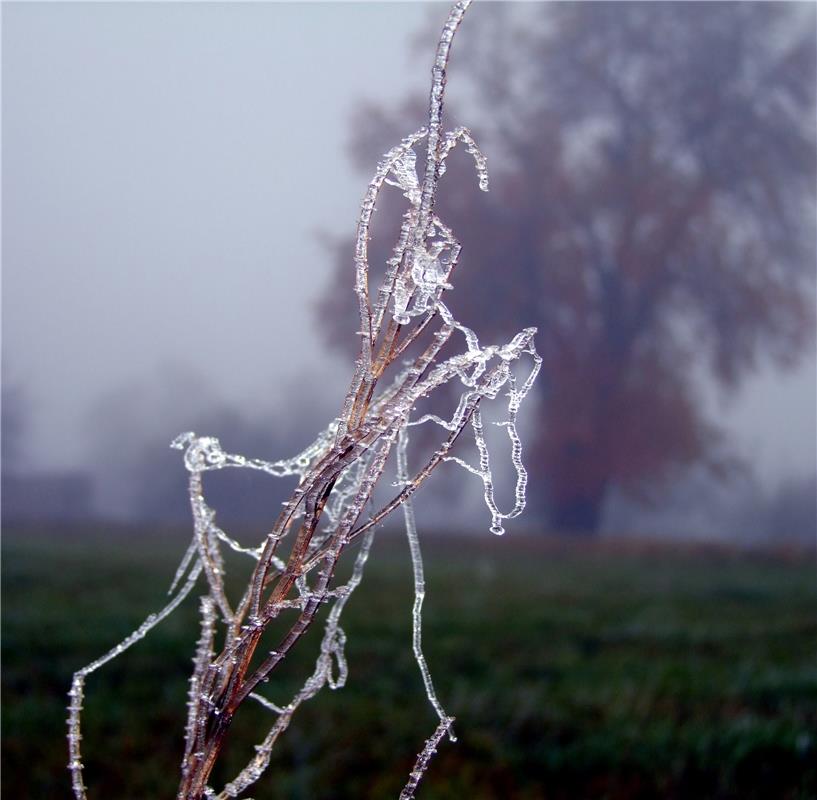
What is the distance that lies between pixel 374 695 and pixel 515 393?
2296mm

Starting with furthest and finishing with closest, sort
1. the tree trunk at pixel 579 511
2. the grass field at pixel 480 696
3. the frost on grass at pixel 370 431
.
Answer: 1. the tree trunk at pixel 579 511
2. the grass field at pixel 480 696
3. the frost on grass at pixel 370 431

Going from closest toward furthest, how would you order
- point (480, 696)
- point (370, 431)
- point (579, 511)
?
point (370, 431) < point (480, 696) < point (579, 511)

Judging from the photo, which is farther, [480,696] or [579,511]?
[579,511]

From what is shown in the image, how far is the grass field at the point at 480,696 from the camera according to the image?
6.83 ft

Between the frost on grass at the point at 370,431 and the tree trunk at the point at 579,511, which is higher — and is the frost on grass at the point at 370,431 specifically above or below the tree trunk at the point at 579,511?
below

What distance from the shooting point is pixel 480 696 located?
103 inches

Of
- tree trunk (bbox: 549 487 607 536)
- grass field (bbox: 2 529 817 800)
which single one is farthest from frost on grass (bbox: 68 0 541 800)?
tree trunk (bbox: 549 487 607 536)

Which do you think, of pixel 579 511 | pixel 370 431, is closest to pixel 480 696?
pixel 370 431

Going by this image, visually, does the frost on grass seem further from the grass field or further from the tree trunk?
the tree trunk

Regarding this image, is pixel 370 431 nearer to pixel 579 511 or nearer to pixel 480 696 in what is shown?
pixel 480 696

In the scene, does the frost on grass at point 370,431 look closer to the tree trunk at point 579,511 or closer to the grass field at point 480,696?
the grass field at point 480,696

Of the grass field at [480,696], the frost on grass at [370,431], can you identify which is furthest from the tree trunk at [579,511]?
the frost on grass at [370,431]

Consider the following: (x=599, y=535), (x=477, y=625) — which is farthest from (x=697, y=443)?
(x=477, y=625)

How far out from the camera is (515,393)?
594 mm
